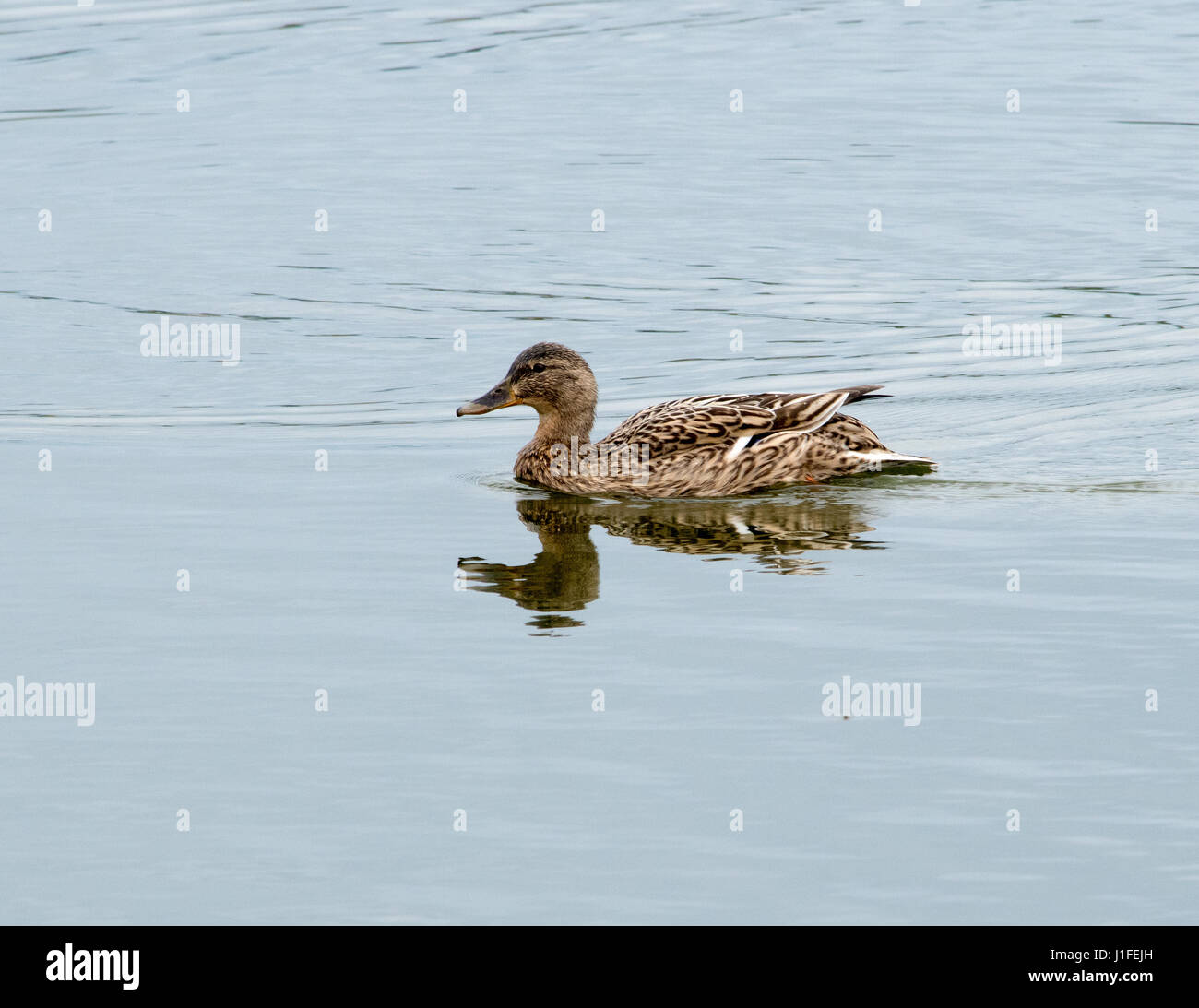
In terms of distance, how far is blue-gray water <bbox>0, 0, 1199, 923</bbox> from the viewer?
302 inches

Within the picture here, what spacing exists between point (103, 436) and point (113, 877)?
8708 millimetres

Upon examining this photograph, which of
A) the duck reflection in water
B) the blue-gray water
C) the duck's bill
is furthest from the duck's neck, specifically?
the duck reflection in water

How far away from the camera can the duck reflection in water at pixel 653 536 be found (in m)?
11.4

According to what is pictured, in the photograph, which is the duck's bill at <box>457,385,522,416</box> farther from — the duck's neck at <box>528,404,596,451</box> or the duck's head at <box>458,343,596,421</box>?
the duck's neck at <box>528,404,596,451</box>

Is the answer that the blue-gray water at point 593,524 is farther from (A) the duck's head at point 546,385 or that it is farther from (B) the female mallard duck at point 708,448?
(A) the duck's head at point 546,385

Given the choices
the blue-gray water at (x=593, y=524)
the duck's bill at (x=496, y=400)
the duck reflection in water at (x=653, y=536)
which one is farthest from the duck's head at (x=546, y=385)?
the duck reflection in water at (x=653, y=536)

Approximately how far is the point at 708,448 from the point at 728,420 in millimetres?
241

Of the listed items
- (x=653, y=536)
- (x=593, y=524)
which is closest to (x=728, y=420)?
(x=593, y=524)

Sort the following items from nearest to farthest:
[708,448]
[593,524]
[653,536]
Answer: [653,536]
[593,524]
[708,448]

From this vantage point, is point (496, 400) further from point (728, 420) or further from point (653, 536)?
point (653, 536)

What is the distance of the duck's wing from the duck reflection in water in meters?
0.40

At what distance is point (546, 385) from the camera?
48.3ft

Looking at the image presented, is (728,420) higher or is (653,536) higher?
(728,420)

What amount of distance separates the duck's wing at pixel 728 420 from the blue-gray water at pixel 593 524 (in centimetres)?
45
